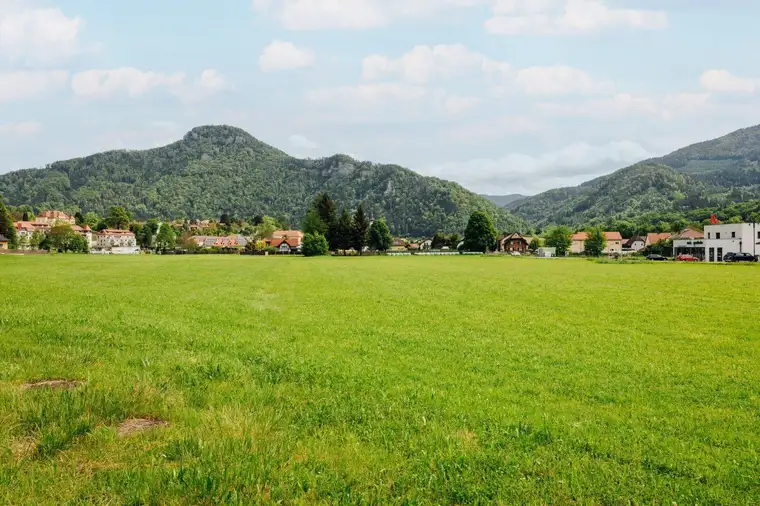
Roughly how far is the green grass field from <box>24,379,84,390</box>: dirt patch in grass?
272mm

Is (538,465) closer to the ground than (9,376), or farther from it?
closer to the ground

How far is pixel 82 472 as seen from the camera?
491cm

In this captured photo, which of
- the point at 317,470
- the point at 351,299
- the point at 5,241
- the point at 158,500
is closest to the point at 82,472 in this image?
the point at 158,500

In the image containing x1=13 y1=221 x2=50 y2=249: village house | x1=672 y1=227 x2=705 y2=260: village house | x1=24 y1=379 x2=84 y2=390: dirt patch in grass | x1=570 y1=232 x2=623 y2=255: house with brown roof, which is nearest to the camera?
x1=24 y1=379 x2=84 y2=390: dirt patch in grass

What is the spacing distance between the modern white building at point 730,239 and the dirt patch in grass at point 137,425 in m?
109

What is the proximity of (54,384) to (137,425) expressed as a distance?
276cm

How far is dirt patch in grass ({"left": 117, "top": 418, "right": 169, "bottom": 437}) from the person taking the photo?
19.9 ft

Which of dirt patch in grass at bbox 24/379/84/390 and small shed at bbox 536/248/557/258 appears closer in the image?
dirt patch in grass at bbox 24/379/84/390

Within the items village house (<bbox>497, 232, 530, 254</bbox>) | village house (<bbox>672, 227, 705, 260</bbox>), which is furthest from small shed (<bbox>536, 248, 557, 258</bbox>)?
village house (<bbox>672, 227, 705, 260</bbox>)

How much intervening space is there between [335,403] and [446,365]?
3.84 meters

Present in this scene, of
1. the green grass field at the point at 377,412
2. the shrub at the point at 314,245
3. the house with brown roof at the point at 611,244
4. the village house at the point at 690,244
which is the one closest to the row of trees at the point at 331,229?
the shrub at the point at 314,245

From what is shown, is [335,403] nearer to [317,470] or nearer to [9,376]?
[317,470]

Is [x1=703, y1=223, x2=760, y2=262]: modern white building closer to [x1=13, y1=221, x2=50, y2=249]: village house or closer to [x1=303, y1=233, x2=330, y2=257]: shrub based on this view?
[x1=303, y1=233, x2=330, y2=257]: shrub

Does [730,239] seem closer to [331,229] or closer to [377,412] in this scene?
[331,229]
